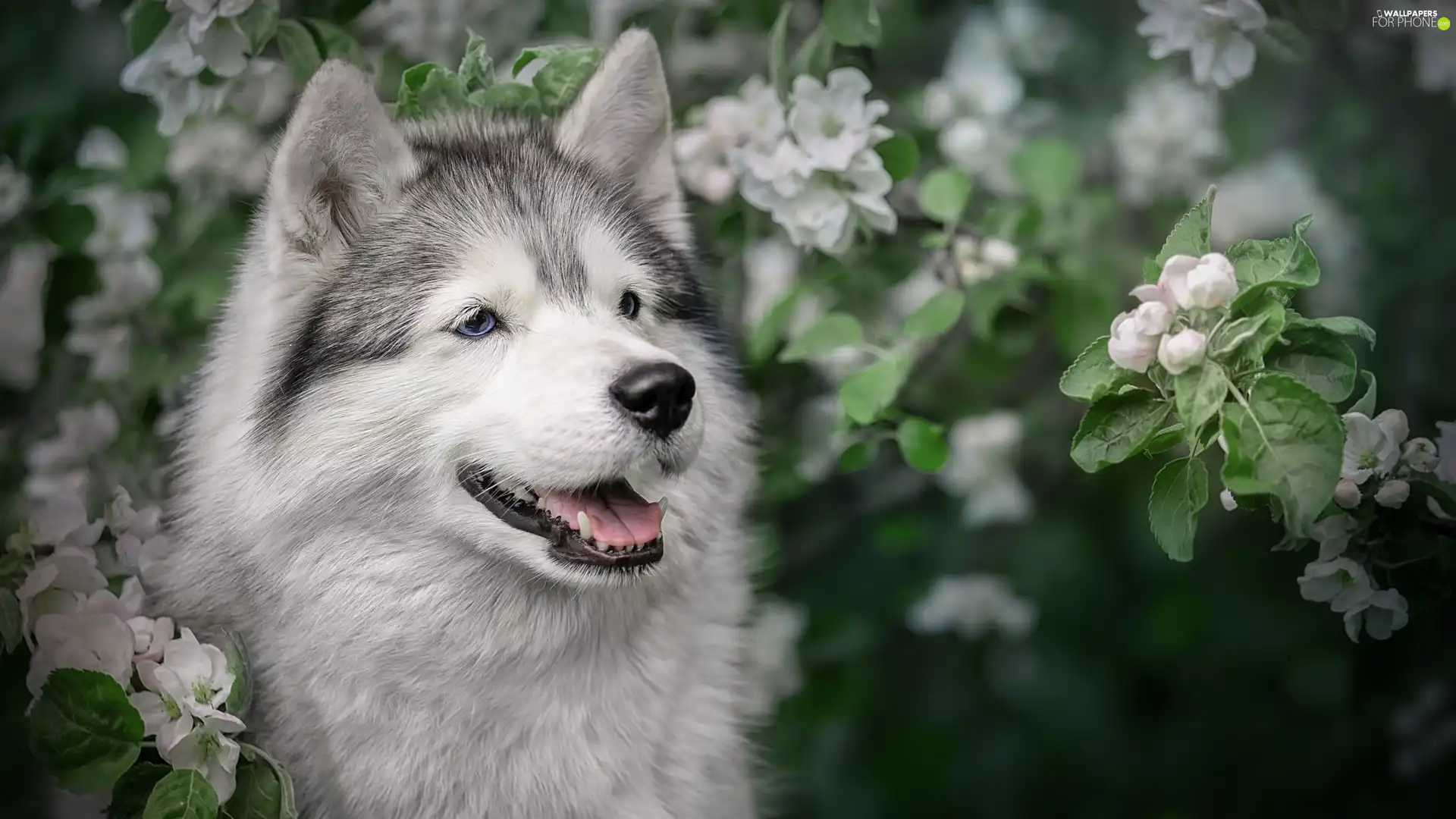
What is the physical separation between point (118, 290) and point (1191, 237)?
6.56 feet

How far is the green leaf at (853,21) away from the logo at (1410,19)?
1.22 meters

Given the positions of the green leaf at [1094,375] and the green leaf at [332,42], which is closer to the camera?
the green leaf at [1094,375]

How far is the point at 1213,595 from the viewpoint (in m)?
3.21

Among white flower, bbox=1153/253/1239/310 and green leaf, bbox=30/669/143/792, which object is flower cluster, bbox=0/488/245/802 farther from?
white flower, bbox=1153/253/1239/310

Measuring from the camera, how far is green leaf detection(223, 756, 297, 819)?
150cm

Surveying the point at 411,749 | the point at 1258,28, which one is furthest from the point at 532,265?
the point at 1258,28

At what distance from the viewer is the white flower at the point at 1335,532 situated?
1.50 meters

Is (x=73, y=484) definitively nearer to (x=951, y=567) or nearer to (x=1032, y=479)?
(x=951, y=567)

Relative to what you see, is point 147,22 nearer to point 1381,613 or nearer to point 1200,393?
point 1200,393

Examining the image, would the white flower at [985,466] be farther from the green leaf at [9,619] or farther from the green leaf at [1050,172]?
the green leaf at [9,619]

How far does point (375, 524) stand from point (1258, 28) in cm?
148

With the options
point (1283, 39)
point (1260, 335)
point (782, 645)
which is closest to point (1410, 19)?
point (1283, 39)

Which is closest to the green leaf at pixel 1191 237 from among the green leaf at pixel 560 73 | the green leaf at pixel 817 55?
the green leaf at pixel 817 55

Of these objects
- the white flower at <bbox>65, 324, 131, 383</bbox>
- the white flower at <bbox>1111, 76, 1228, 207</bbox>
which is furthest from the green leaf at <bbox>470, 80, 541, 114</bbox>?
the white flower at <bbox>1111, 76, 1228, 207</bbox>
